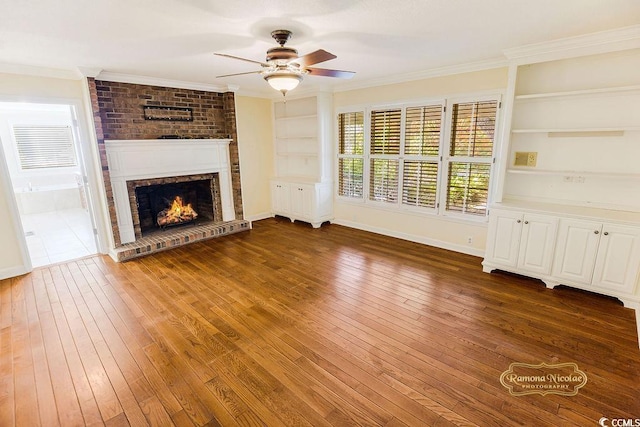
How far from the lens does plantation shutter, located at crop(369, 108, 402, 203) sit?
492 centimetres

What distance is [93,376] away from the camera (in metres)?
2.21

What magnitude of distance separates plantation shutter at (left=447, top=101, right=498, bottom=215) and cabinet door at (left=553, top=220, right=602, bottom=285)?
3.40 feet

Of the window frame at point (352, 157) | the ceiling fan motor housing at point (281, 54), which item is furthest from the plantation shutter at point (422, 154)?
the ceiling fan motor housing at point (281, 54)

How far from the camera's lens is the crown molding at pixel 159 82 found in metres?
4.21

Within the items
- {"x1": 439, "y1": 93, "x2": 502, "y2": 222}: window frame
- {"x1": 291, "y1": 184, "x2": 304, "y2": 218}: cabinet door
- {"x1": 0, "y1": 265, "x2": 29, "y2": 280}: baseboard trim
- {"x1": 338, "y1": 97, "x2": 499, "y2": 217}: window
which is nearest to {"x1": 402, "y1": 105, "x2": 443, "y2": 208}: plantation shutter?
{"x1": 338, "y1": 97, "x2": 499, "y2": 217}: window

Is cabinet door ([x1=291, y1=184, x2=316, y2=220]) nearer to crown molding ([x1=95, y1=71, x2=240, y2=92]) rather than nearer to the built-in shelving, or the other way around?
crown molding ([x1=95, y1=71, x2=240, y2=92])

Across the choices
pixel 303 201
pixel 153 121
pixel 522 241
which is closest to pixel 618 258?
pixel 522 241

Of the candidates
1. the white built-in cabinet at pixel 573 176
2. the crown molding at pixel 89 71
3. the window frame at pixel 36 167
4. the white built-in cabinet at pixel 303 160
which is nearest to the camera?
the white built-in cabinet at pixel 573 176

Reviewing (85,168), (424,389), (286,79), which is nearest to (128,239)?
(85,168)

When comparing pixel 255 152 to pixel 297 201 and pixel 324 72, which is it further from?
pixel 324 72

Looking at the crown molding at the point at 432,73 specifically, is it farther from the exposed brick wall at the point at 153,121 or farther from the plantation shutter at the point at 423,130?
the exposed brick wall at the point at 153,121

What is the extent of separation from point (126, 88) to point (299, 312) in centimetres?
415

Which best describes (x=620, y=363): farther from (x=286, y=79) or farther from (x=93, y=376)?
(x=93, y=376)

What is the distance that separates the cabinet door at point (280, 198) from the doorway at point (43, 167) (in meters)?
3.53
